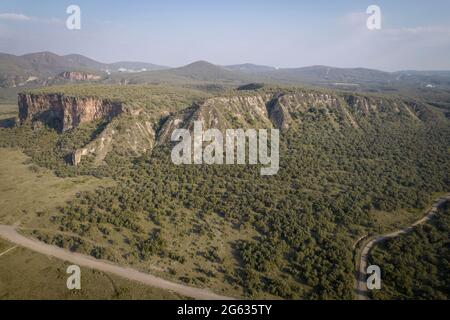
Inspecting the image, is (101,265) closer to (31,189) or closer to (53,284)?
(53,284)

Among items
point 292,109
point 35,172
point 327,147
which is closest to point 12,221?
point 35,172

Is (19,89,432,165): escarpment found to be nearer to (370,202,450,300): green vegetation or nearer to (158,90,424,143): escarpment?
(158,90,424,143): escarpment

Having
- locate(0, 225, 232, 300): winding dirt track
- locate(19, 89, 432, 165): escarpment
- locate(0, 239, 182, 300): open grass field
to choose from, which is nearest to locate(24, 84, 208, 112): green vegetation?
locate(19, 89, 432, 165): escarpment

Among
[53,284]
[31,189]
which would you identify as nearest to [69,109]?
[31,189]

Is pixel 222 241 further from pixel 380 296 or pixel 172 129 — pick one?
pixel 172 129

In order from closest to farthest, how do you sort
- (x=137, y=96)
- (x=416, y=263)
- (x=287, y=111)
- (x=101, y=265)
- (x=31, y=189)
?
(x=101, y=265) → (x=416, y=263) → (x=31, y=189) → (x=287, y=111) → (x=137, y=96)

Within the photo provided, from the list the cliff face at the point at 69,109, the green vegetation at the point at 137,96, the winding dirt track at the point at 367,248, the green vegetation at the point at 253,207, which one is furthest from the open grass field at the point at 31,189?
the winding dirt track at the point at 367,248

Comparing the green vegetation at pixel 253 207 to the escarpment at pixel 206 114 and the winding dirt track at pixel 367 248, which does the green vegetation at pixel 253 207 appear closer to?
the winding dirt track at pixel 367 248
